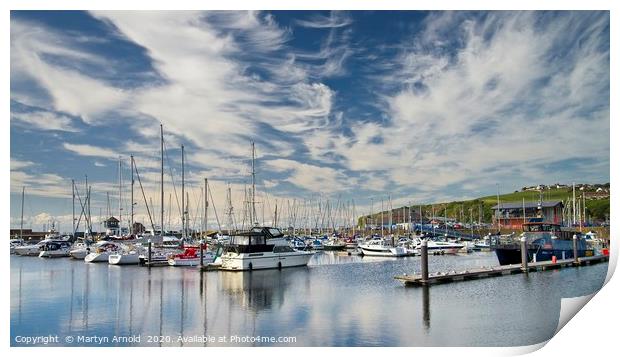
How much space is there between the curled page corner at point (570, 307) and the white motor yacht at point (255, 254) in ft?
47.2

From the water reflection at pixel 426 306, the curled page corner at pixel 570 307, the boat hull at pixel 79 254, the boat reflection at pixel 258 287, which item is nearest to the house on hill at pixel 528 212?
the water reflection at pixel 426 306

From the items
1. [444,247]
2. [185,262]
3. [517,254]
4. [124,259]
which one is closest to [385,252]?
[444,247]

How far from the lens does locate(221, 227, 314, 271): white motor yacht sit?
26.3 meters

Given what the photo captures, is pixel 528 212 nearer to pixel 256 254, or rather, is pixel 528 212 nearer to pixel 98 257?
pixel 256 254

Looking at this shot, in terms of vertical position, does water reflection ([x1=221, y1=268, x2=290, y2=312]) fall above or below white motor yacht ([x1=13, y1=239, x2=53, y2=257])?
→ below

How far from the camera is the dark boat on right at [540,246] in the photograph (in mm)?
27891

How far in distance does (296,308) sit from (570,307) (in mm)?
7629

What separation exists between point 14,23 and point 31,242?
38.2 meters

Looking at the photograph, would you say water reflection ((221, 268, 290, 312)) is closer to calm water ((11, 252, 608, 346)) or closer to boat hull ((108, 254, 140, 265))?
calm water ((11, 252, 608, 346))

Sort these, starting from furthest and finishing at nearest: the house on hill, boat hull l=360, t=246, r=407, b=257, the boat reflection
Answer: boat hull l=360, t=246, r=407, b=257 → the house on hill → the boat reflection

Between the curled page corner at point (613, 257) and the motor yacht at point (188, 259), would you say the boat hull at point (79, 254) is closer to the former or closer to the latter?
the motor yacht at point (188, 259)

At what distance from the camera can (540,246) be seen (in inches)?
1107

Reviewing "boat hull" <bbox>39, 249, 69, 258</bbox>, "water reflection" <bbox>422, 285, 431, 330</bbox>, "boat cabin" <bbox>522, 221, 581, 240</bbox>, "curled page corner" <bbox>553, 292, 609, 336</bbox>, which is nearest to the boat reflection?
"water reflection" <bbox>422, 285, 431, 330</bbox>

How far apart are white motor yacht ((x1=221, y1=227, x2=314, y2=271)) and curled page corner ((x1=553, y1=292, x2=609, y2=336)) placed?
14373 millimetres
